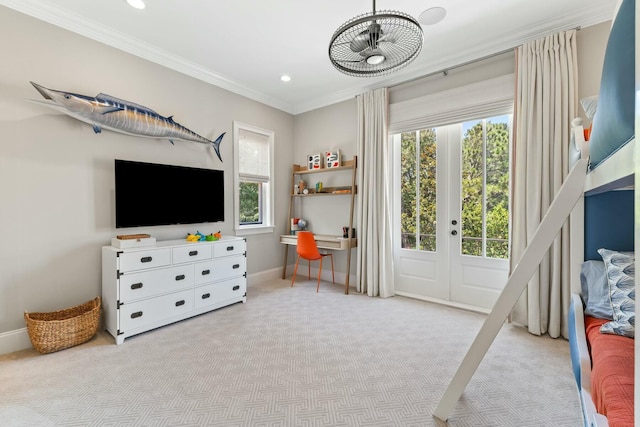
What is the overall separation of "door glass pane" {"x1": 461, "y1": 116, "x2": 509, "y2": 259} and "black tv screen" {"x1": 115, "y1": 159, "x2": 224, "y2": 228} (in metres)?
2.93

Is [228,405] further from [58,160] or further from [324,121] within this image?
[324,121]

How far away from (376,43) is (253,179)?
275 centimetres

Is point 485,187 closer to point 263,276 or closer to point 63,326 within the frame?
point 263,276

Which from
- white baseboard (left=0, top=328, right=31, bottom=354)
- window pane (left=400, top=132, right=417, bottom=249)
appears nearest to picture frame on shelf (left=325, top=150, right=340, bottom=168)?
window pane (left=400, top=132, right=417, bottom=249)

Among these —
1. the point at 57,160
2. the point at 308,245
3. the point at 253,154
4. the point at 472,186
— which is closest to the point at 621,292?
the point at 472,186

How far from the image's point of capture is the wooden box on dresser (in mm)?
2424

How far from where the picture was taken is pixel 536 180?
254cm

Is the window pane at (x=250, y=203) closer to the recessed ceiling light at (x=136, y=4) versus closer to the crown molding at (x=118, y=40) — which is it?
the crown molding at (x=118, y=40)

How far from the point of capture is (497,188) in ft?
9.91

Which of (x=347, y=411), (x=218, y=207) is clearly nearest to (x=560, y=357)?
(x=347, y=411)

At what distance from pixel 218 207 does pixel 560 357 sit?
3.59m

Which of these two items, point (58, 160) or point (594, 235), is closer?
point (594, 235)

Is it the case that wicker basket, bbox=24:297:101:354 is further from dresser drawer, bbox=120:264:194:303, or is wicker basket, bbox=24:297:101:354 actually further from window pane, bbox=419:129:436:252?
window pane, bbox=419:129:436:252

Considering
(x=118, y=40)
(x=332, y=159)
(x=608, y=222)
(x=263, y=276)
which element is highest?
(x=118, y=40)
